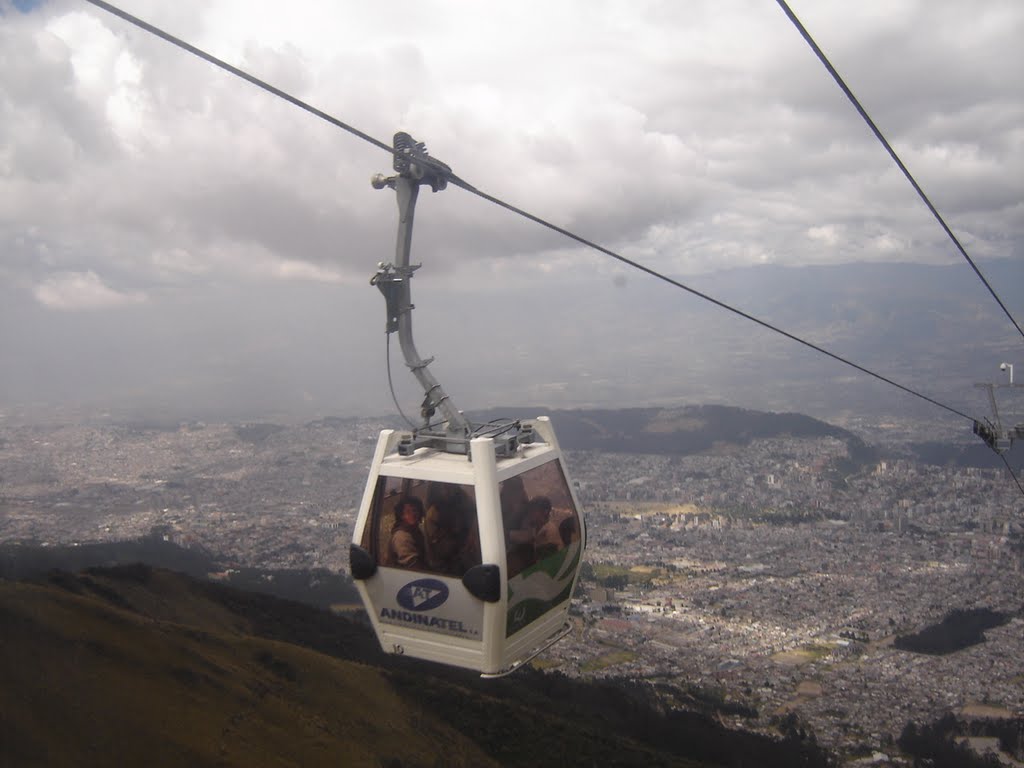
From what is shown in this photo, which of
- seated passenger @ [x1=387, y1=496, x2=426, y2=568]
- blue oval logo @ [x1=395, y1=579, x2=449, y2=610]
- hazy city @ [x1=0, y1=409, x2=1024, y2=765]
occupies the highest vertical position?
seated passenger @ [x1=387, y1=496, x2=426, y2=568]

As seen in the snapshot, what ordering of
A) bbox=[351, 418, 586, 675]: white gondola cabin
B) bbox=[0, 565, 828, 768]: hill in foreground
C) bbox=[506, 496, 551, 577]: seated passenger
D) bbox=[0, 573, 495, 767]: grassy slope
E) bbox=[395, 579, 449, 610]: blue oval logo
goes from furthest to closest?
bbox=[0, 565, 828, 768]: hill in foreground, bbox=[0, 573, 495, 767]: grassy slope, bbox=[395, 579, 449, 610]: blue oval logo, bbox=[506, 496, 551, 577]: seated passenger, bbox=[351, 418, 586, 675]: white gondola cabin

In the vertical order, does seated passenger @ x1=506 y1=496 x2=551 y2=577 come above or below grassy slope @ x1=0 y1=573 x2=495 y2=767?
above

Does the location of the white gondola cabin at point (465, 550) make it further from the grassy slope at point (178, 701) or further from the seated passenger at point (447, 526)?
the grassy slope at point (178, 701)

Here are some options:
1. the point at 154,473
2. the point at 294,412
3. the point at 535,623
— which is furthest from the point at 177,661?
the point at 294,412

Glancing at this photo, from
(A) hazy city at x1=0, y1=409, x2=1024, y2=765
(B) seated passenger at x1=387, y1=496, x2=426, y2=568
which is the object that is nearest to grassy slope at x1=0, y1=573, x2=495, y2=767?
(B) seated passenger at x1=387, y1=496, x2=426, y2=568

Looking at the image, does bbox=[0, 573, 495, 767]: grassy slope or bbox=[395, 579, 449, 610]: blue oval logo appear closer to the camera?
bbox=[395, 579, 449, 610]: blue oval logo

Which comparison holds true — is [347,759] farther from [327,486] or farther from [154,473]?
[154,473]

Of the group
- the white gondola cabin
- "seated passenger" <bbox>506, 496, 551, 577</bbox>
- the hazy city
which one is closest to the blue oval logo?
the white gondola cabin

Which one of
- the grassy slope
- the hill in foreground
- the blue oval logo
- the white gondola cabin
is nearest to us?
the white gondola cabin

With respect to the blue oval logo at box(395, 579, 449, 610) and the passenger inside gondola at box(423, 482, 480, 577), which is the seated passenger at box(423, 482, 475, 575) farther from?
the blue oval logo at box(395, 579, 449, 610)
